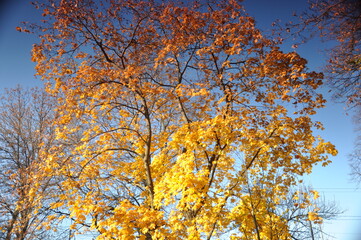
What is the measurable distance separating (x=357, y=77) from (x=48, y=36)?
906 centimetres

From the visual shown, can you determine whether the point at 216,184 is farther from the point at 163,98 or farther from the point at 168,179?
the point at 163,98

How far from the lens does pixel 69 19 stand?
25.7 ft

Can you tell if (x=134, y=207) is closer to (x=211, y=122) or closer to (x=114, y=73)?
(x=211, y=122)

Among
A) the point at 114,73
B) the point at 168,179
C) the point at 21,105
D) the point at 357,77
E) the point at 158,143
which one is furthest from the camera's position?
the point at 21,105

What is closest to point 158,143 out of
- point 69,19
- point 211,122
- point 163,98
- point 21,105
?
point 163,98

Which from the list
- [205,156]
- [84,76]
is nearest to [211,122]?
[205,156]

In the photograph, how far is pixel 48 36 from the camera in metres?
7.96

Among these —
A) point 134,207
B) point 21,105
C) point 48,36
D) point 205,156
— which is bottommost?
point 134,207

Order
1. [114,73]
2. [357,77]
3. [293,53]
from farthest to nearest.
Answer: [114,73] → [357,77] → [293,53]

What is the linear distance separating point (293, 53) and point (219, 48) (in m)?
2.09

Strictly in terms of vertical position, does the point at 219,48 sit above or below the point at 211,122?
above

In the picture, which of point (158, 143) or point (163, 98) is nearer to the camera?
point (158, 143)

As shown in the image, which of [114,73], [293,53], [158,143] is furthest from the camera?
[158,143]

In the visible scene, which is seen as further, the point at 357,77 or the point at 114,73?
the point at 114,73
